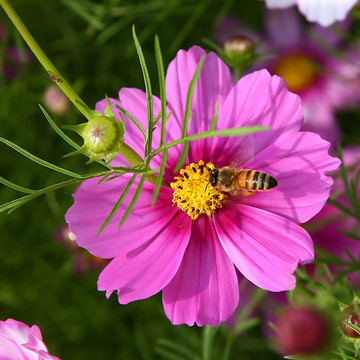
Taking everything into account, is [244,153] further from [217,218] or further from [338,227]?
[338,227]

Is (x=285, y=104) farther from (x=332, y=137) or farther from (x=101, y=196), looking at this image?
(x=332, y=137)

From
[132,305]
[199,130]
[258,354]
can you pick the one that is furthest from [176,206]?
[258,354]

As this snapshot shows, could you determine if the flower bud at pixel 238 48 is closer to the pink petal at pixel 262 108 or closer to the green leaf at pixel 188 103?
the pink petal at pixel 262 108

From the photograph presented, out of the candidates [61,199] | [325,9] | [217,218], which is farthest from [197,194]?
[61,199]

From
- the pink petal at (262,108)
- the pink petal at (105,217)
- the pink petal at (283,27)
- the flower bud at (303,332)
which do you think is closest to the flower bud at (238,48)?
the pink petal at (262,108)

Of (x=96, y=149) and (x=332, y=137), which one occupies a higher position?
(x=96, y=149)

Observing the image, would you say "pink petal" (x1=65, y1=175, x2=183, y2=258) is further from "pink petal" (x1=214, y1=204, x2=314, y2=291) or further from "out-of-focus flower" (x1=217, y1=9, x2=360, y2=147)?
"out-of-focus flower" (x1=217, y1=9, x2=360, y2=147)
